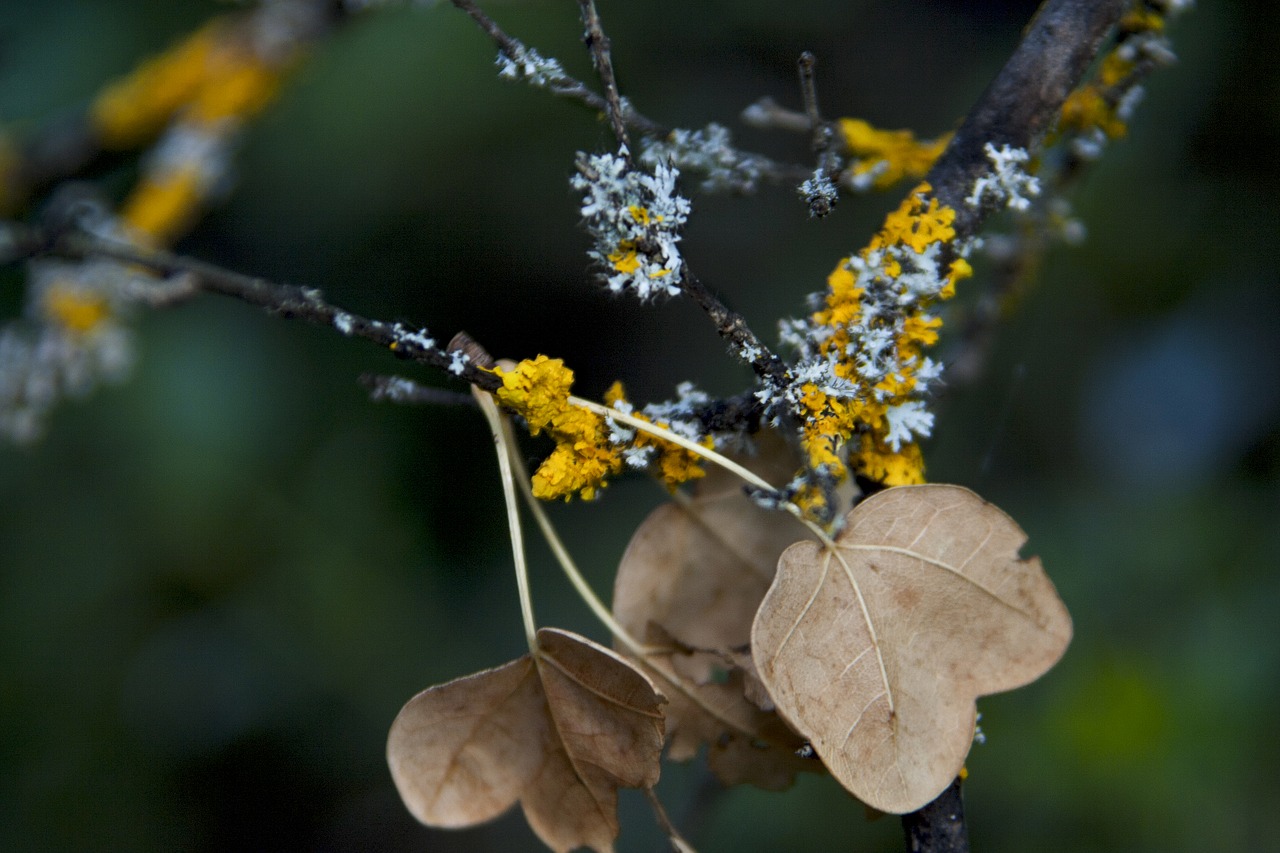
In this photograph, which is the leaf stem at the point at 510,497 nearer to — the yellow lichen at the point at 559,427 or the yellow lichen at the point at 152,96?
the yellow lichen at the point at 559,427

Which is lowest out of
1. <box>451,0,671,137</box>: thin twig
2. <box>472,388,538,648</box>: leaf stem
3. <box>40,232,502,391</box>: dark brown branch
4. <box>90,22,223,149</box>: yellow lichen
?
<box>90,22,223,149</box>: yellow lichen

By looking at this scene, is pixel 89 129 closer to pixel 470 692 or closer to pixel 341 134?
pixel 341 134

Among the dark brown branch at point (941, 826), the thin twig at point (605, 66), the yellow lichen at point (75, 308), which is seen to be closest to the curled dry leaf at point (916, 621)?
the dark brown branch at point (941, 826)

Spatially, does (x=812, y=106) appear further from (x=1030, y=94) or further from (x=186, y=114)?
(x=186, y=114)

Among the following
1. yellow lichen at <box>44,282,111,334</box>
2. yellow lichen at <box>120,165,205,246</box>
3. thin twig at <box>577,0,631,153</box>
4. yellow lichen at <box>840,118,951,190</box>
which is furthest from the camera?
yellow lichen at <box>120,165,205,246</box>

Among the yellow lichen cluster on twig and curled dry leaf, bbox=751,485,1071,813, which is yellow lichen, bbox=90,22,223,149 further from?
curled dry leaf, bbox=751,485,1071,813

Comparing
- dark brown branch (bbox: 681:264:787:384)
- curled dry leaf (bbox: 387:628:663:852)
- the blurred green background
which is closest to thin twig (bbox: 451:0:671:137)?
dark brown branch (bbox: 681:264:787:384)

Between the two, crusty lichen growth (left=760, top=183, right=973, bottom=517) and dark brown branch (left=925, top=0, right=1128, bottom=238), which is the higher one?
dark brown branch (left=925, top=0, right=1128, bottom=238)
